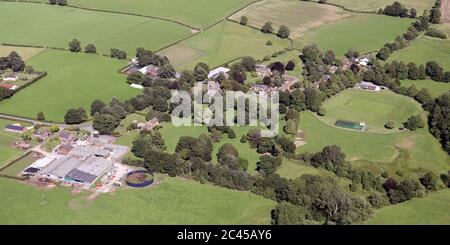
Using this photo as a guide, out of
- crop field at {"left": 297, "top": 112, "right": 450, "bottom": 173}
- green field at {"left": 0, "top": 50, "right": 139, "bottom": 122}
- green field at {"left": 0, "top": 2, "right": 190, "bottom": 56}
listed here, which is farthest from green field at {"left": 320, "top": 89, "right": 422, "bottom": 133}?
green field at {"left": 0, "top": 2, "right": 190, "bottom": 56}

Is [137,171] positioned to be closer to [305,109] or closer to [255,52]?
[305,109]

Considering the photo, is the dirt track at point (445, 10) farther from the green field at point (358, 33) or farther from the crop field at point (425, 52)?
the crop field at point (425, 52)

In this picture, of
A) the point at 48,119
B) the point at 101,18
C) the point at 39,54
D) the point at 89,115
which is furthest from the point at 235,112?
the point at 101,18

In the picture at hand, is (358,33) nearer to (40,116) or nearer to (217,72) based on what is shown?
(217,72)

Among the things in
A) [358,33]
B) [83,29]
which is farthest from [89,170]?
[358,33]

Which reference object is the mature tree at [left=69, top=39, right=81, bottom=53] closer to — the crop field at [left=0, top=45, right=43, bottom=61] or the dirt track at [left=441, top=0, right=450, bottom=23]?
the crop field at [left=0, top=45, right=43, bottom=61]

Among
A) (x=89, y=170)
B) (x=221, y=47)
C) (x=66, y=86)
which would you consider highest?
(x=221, y=47)
